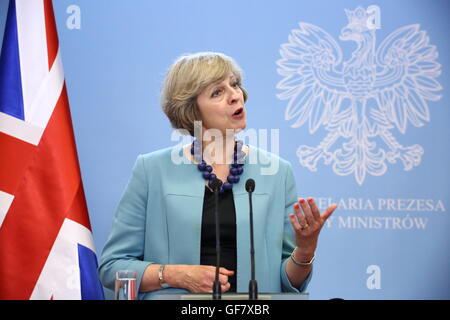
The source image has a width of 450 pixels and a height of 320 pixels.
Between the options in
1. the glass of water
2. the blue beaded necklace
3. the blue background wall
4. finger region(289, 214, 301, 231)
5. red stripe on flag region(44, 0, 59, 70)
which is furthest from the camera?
the blue background wall

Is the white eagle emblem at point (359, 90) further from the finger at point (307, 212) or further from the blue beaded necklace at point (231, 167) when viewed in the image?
the finger at point (307, 212)

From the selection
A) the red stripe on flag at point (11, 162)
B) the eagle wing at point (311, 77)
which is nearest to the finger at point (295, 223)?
the eagle wing at point (311, 77)

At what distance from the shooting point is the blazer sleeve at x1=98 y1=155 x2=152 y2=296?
2648 millimetres

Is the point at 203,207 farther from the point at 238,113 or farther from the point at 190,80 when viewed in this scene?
the point at 190,80

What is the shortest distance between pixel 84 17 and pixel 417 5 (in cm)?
190

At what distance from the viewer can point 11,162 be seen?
2.81 m

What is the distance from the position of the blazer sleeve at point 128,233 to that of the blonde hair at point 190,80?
337mm

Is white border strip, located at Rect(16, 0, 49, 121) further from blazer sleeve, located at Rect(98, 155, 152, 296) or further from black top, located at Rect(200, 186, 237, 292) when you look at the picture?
black top, located at Rect(200, 186, 237, 292)

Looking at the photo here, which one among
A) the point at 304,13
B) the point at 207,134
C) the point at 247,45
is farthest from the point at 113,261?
the point at 304,13

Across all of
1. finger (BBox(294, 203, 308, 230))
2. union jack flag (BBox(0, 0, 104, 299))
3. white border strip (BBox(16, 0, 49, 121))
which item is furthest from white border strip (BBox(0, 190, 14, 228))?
finger (BBox(294, 203, 308, 230))

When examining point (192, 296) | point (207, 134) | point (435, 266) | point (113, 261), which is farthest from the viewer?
point (435, 266)

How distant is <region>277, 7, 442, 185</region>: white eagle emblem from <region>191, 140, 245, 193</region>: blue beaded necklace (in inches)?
24.2

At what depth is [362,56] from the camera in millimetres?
3379

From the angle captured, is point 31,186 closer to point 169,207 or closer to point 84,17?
point 169,207
